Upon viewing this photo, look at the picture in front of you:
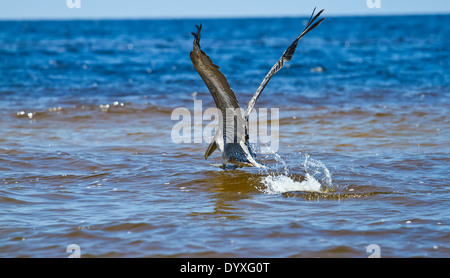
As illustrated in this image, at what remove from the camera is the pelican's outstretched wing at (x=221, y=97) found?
485cm

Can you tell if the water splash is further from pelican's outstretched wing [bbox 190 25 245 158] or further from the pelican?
pelican's outstretched wing [bbox 190 25 245 158]

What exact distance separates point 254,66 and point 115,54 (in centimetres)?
771

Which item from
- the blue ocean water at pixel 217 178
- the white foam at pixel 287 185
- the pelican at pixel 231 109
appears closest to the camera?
the blue ocean water at pixel 217 178

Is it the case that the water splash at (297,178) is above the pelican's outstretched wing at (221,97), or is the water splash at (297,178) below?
below

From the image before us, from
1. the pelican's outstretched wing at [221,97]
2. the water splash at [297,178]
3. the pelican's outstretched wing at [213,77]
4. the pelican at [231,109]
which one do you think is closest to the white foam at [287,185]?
the water splash at [297,178]

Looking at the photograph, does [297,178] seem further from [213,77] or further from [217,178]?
[213,77]

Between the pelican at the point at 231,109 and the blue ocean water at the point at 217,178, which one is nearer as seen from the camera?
the blue ocean water at the point at 217,178

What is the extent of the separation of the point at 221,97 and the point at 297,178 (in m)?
1.46

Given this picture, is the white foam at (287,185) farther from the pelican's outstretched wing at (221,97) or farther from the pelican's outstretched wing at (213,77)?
the pelican's outstretched wing at (213,77)

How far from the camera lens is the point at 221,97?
5430 millimetres

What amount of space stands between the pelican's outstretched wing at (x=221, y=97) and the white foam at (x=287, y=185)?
60 centimetres

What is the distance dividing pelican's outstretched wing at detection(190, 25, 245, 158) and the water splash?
0.61 meters

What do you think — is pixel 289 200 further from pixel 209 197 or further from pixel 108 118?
pixel 108 118

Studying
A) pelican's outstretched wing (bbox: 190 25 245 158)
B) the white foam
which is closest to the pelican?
pelican's outstretched wing (bbox: 190 25 245 158)
